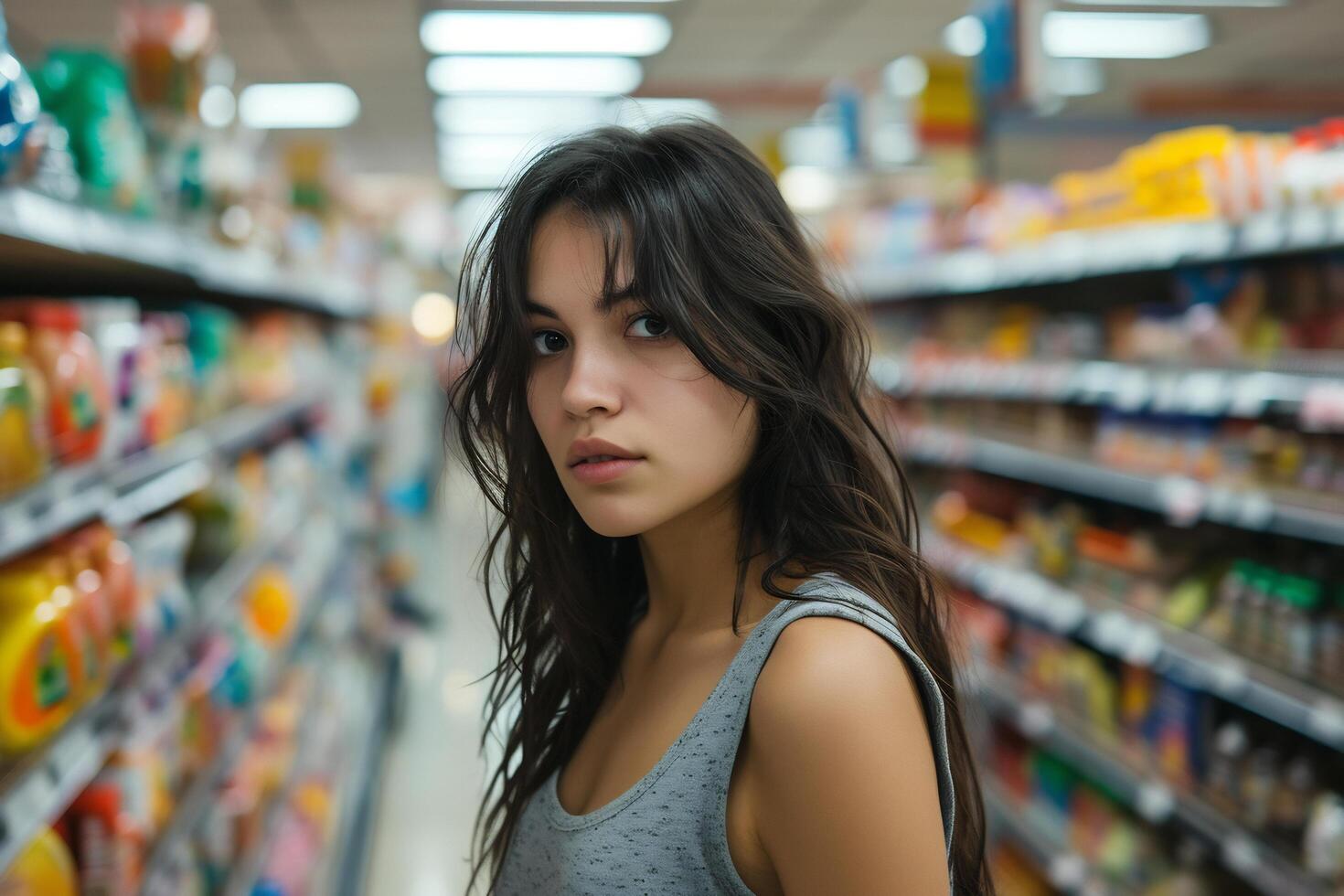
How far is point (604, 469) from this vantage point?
98 centimetres

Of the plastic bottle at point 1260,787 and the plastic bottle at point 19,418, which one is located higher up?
the plastic bottle at point 19,418

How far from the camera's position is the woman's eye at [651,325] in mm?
979

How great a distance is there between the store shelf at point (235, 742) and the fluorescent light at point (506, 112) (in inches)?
214

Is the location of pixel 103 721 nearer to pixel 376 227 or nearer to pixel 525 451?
pixel 525 451

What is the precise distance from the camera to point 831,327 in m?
1.03

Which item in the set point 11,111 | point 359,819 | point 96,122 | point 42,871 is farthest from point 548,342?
point 359,819

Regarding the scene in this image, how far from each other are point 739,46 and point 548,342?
7.03m

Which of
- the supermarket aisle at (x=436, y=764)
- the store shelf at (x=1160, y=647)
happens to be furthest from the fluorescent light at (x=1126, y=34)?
the supermarket aisle at (x=436, y=764)

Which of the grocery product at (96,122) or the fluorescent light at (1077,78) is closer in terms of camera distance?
the grocery product at (96,122)

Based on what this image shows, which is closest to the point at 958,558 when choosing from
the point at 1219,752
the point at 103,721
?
the point at 1219,752

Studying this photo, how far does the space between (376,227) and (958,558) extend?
221 inches

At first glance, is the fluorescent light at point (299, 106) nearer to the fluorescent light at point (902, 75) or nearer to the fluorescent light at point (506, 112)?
the fluorescent light at point (506, 112)

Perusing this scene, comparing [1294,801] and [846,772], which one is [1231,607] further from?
[846,772]

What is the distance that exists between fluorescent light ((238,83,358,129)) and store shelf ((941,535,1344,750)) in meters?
6.48
